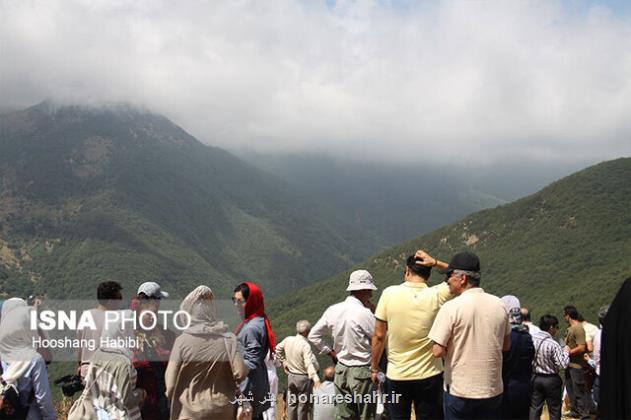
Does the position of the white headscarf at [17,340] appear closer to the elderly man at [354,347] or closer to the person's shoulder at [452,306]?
the elderly man at [354,347]

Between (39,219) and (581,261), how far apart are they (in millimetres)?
113790

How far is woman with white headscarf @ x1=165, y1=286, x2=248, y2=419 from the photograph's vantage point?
13.9 feet

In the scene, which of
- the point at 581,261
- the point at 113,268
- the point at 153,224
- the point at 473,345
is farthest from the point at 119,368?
the point at 153,224

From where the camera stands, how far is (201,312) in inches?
170

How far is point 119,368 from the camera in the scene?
4379 millimetres

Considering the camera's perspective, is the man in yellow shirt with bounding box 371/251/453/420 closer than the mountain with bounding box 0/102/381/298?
Yes

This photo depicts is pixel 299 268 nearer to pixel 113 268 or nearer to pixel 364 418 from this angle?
pixel 113 268

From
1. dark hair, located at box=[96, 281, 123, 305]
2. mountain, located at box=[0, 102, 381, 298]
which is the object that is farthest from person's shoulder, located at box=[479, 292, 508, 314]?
mountain, located at box=[0, 102, 381, 298]

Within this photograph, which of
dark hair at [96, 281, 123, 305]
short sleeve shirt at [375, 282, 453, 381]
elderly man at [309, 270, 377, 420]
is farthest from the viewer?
elderly man at [309, 270, 377, 420]

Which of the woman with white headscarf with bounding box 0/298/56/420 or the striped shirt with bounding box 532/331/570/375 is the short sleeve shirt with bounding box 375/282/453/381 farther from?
the woman with white headscarf with bounding box 0/298/56/420

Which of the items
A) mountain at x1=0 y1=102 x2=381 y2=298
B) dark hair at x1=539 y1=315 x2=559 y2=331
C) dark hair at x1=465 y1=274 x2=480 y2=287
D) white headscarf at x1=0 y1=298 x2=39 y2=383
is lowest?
dark hair at x1=539 y1=315 x2=559 y2=331

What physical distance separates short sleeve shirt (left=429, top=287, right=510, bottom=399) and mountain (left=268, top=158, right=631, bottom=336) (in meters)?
35.7

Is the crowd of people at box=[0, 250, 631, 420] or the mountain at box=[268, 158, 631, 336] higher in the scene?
the mountain at box=[268, 158, 631, 336]

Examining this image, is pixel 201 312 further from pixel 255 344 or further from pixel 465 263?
pixel 465 263
